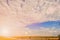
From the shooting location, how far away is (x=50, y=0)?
1.43 metres

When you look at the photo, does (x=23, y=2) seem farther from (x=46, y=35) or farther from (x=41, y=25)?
(x=46, y=35)

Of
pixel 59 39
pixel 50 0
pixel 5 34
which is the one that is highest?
pixel 50 0

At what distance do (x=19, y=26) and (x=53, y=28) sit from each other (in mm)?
495

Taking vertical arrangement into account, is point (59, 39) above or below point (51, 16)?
below

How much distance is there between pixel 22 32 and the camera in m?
1.66

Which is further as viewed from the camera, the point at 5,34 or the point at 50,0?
the point at 5,34

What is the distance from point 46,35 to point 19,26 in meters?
0.41

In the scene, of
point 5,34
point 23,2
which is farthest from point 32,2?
point 5,34

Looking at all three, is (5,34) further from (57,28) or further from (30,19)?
(57,28)

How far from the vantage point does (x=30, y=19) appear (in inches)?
63.1

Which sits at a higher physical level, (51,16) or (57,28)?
(51,16)

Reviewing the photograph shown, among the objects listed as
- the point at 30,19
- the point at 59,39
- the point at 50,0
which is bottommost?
the point at 59,39

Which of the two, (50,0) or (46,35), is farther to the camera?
(46,35)

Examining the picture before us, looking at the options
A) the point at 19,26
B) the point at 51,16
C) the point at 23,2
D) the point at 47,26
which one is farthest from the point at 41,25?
the point at 23,2
